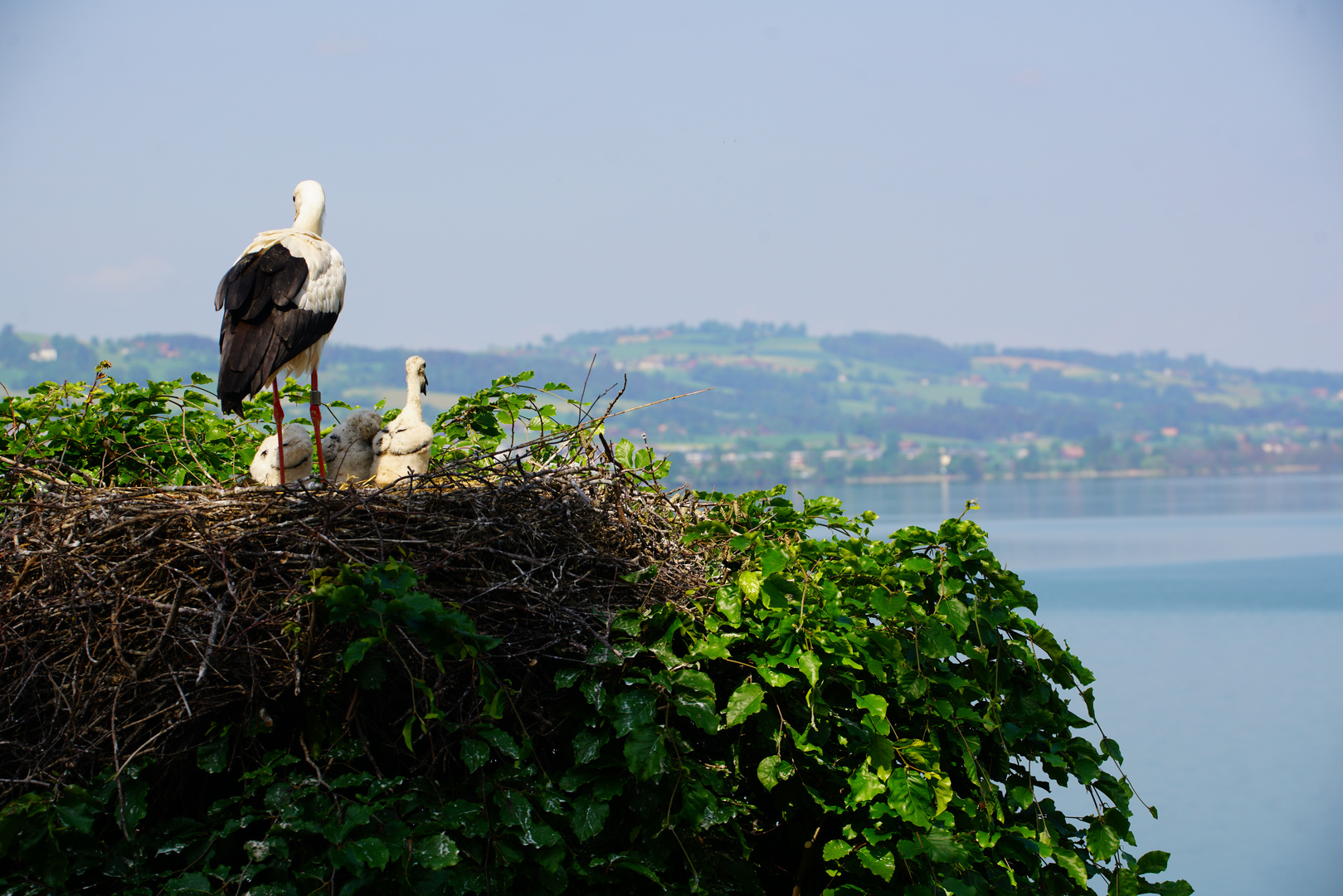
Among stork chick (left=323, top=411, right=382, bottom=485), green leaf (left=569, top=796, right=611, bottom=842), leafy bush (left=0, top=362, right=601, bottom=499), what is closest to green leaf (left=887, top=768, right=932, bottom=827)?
green leaf (left=569, top=796, right=611, bottom=842)

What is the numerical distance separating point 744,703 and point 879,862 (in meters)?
0.71

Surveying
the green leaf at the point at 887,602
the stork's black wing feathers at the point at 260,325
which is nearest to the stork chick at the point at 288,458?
the stork's black wing feathers at the point at 260,325

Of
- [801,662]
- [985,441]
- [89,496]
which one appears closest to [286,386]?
[89,496]

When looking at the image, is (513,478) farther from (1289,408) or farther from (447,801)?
(1289,408)

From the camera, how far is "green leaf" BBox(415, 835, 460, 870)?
3.03 m

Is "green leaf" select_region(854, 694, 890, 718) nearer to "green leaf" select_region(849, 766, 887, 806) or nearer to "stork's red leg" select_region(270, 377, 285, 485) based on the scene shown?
"green leaf" select_region(849, 766, 887, 806)

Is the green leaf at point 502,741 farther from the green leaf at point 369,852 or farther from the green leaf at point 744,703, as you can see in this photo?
the green leaf at point 744,703

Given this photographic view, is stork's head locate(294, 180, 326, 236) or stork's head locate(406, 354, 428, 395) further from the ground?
stork's head locate(294, 180, 326, 236)

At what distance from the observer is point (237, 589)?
353 centimetres

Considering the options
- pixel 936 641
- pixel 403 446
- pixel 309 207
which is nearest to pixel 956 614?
pixel 936 641

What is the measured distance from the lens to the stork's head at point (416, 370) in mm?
5621

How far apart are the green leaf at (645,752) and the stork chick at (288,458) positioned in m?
2.64

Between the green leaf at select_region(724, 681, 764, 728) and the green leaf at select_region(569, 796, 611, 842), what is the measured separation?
1.70ft

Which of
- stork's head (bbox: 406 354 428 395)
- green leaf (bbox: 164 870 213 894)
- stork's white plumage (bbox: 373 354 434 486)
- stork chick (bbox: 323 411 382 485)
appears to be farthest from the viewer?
stork's head (bbox: 406 354 428 395)
